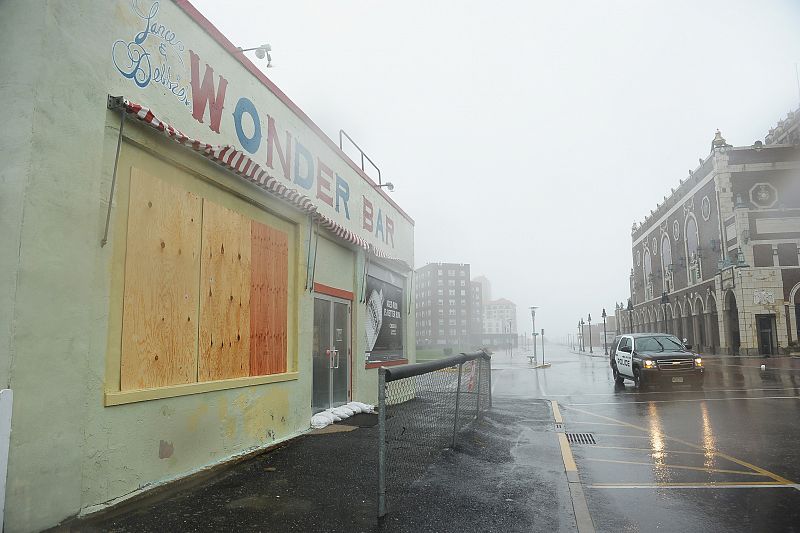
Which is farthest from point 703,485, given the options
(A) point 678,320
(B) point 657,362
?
(A) point 678,320

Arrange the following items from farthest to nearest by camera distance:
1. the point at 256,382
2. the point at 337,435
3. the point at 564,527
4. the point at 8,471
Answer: the point at 337,435 < the point at 256,382 < the point at 564,527 < the point at 8,471

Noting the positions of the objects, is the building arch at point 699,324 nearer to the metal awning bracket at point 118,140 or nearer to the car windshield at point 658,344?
the car windshield at point 658,344

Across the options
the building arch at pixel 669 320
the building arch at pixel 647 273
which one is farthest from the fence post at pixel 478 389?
the building arch at pixel 647 273

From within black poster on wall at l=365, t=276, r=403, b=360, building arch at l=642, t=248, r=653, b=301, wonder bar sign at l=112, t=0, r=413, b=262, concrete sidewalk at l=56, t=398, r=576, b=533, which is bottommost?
concrete sidewalk at l=56, t=398, r=576, b=533

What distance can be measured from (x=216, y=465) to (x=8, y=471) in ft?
8.97

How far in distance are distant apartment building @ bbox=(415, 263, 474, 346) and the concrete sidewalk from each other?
16933 cm

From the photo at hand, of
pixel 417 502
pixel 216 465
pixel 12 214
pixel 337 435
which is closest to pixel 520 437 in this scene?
pixel 337 435

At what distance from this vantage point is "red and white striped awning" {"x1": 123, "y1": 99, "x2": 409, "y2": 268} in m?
5.41

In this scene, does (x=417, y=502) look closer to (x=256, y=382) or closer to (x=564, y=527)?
(x=564, y=527)

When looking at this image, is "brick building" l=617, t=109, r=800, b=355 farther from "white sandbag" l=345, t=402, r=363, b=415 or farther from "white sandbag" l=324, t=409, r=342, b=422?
"white sandbag" l=324, t=409, r=342, b=422

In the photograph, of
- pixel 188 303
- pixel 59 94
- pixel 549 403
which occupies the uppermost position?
pixel 59 94

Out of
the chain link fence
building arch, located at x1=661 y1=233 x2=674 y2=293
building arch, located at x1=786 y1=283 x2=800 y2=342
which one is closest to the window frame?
the chain link fence

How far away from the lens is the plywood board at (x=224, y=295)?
6715mm

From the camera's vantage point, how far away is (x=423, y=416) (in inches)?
252
